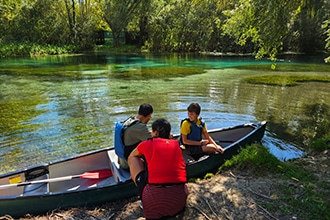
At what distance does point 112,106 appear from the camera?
458 inches

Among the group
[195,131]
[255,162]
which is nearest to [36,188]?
[195,131]

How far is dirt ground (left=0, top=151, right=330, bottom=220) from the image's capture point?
3.89m

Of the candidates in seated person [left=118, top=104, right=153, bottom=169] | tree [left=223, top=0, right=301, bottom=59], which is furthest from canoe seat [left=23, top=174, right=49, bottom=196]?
tree [left=223, top=0, right=301, bottom=59]

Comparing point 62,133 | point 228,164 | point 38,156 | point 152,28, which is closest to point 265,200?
point 228,164

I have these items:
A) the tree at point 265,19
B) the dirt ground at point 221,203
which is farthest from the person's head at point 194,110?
the tree at point 265,19

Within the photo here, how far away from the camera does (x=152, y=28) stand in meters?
40.6

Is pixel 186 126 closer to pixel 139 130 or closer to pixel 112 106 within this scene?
pixel 139 130

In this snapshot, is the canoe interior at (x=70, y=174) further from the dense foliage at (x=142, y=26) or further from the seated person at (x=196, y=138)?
the dense foliage at (x=142, y=26)

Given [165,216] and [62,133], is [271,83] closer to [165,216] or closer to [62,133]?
[62,133]

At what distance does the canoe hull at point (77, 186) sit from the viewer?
4016mm

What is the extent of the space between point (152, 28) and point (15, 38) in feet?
60.4

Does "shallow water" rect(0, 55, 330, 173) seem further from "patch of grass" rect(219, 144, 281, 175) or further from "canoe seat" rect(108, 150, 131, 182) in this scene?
"canoe seat" rect(108, 150, 131, 182)

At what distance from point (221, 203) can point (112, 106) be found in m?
8.16

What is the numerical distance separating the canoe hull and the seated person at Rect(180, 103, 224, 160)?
8.2 inches
